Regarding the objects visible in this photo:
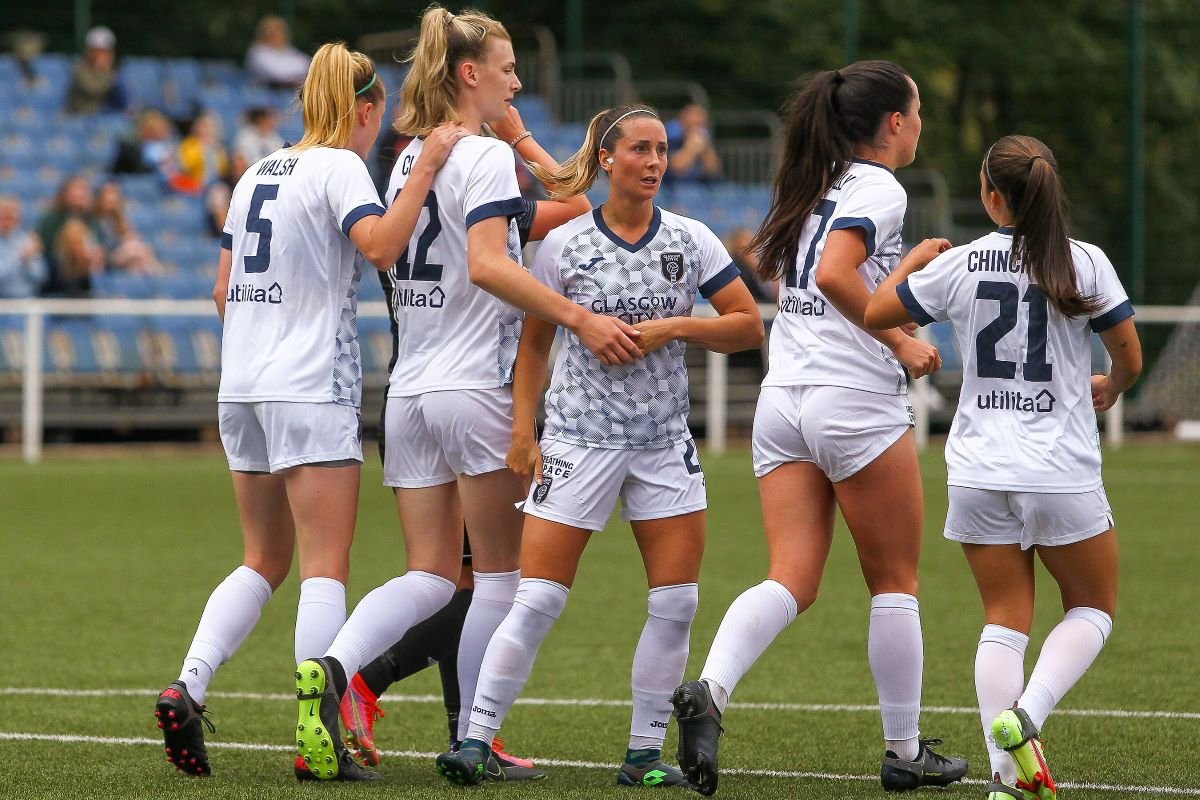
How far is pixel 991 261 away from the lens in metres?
4.69

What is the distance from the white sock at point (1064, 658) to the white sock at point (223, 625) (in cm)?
Answer: 208

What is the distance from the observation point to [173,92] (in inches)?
837

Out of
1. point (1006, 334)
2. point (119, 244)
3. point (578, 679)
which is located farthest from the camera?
point (119, 244)

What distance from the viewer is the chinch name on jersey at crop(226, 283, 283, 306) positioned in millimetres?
5176

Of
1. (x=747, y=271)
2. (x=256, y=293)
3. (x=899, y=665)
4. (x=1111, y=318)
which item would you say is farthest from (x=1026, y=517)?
(x=747, y=271)

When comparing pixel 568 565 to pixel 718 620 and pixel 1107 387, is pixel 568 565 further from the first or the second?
pixel 718 620

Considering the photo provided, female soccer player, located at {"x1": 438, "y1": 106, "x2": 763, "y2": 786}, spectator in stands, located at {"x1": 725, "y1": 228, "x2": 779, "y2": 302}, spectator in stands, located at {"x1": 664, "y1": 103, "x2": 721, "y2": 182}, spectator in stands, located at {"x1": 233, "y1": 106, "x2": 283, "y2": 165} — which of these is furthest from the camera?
spectator in stands, located at {"x1": 664, "y1": 103, "x2": 721, "y2": 182}

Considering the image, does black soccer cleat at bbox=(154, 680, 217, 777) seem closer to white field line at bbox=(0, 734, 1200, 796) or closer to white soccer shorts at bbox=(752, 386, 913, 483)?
white field line at bbox=(0, 734, 1200, 796)

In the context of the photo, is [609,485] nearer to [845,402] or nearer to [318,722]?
[845,402]

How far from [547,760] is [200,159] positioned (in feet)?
49.6

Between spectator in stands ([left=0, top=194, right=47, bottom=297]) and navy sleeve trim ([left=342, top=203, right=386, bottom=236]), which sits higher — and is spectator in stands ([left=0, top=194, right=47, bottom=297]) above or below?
below

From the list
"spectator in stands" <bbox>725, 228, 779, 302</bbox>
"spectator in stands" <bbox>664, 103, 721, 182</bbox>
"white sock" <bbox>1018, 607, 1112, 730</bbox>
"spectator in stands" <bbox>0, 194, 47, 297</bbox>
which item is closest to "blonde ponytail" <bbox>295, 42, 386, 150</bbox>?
"white sock" <bbox>1018, 607, 1112, 730</bbox>

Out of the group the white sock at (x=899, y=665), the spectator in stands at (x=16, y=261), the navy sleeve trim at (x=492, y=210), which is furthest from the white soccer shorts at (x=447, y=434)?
the spectator in stands at (x=16, y=261)

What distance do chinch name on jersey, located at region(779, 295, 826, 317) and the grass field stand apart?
4.07ft
